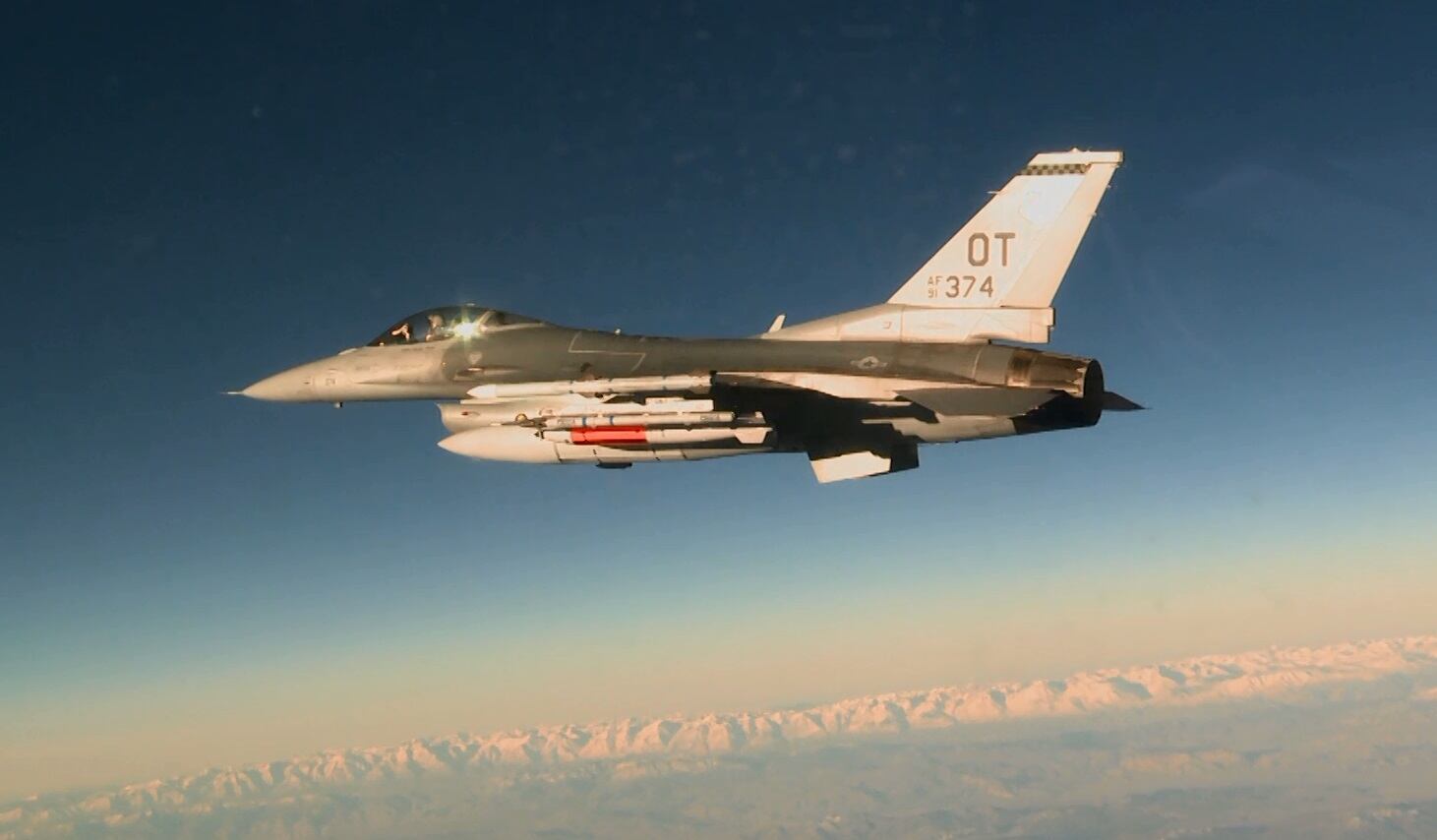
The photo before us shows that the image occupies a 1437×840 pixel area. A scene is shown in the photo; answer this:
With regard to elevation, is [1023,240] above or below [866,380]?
above

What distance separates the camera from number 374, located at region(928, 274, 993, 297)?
15.2 metres

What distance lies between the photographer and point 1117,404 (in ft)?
49.0

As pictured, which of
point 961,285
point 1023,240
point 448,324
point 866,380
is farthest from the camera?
point 448,324

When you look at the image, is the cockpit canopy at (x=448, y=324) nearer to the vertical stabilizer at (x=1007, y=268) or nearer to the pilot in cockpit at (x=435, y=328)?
the pilot in cockpit at (x=435, y=328)

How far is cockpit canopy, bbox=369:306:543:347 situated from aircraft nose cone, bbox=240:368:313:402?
4.91 ft

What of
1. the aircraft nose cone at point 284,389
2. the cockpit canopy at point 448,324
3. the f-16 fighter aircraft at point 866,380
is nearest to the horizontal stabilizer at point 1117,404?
the f-16 fighter aircraft at point 866,380

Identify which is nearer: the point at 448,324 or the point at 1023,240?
the point at 1023,240

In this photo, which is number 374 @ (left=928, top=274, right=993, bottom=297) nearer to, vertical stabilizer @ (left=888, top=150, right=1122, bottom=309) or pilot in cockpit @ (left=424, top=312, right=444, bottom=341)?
vertical stabilizer @ (left=888, top=150, right=1122, bottom=309)

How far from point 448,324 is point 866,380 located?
8.71m

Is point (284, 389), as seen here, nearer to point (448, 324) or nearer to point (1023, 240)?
point (448, 324)

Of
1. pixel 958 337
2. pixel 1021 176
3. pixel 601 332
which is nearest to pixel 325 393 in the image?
pixel 601 332

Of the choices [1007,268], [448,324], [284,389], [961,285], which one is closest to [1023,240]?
[1007,268]

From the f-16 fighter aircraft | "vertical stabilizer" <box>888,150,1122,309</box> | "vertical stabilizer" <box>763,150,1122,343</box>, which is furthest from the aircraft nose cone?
"vertical stabilizer" <box>888,150,1122,309</box>

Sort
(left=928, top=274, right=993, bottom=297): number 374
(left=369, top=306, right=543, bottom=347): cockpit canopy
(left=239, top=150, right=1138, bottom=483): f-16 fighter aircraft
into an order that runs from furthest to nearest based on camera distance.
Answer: (left=369, top=306, right=543, bottom=347): cockpit canopy → (left=928, top=274, right=993, bottom=297): number 374 → (left=239, top=150, right=1138, bottom=483): f-16 fighter aircraft
